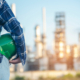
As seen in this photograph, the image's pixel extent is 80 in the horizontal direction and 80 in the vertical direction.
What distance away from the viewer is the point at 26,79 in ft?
64.5

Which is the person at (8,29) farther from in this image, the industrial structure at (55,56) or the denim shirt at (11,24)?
the industrial structure at (55,56)

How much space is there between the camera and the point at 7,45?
1.00 metres

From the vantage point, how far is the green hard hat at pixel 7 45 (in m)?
0.99

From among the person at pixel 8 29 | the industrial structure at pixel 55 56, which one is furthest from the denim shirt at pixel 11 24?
the industrial structure at pixel 55 56

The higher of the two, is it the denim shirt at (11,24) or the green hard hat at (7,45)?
the denim shirt at (11,24)

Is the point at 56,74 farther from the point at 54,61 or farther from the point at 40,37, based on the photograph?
the point at 40,37

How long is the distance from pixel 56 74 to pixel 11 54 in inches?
771

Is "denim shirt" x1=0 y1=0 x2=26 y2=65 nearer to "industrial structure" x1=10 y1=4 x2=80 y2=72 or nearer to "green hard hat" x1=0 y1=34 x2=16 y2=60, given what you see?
"green hard hat" x1=0 y1=34 x2=16 y2=60

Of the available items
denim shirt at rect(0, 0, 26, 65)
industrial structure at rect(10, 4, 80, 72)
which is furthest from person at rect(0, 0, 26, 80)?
industrial structure at rect(10, 4, 80, 72)

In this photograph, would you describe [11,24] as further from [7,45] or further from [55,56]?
[55,56]

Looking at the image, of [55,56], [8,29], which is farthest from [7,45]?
[55,56]

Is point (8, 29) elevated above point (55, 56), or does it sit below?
above

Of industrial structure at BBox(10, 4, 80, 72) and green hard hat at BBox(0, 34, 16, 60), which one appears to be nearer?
green hard hat at BBox(0, 34, 16, 60)

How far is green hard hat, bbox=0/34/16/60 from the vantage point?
0.99m
